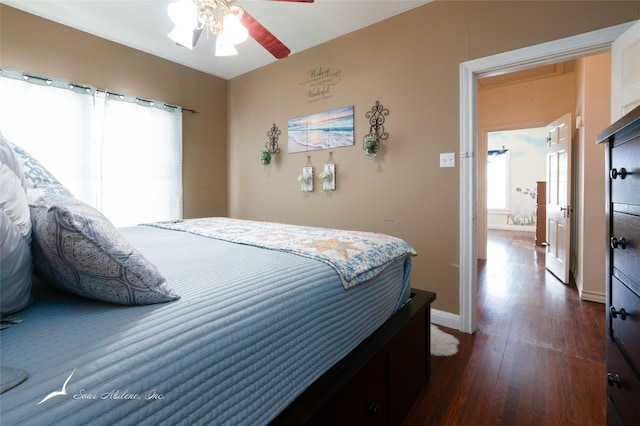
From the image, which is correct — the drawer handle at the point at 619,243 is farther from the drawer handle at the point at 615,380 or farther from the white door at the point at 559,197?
the white door at the point at 559,197

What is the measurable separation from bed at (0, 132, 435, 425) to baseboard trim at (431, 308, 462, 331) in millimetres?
1307

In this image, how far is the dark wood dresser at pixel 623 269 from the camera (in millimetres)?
826

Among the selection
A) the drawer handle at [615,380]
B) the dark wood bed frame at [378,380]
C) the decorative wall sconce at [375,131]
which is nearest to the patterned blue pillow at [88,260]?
the dark wood bed frame at [378,380]

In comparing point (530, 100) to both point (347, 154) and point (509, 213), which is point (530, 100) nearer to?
point (347, 154)

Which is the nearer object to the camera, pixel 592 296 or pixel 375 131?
pixel 375 131

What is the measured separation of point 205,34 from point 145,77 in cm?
89

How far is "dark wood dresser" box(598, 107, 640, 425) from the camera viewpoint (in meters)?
0.83

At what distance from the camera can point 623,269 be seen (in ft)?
3.03

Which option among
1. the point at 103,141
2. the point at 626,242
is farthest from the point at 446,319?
the point at 103,141

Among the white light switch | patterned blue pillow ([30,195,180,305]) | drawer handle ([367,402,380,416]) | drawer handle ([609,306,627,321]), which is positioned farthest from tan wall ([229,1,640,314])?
patterned blue pillow ([30,195,180,305])

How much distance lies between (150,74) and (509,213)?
844 cm

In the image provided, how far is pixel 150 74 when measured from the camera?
3328mm

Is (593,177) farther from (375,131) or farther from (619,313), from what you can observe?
(619,313)

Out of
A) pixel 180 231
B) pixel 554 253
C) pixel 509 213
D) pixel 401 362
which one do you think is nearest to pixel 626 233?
pixel 401 362
